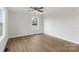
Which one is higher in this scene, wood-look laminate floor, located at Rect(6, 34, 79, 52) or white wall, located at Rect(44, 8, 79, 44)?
white wall, located at Rect(44, 8, 79, 44)

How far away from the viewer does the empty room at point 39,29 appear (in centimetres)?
212

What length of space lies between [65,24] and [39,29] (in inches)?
78.6

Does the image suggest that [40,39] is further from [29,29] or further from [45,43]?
[29,29]

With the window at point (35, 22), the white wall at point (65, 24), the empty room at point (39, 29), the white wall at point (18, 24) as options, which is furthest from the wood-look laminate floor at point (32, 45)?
the white wall at point (65, 24)

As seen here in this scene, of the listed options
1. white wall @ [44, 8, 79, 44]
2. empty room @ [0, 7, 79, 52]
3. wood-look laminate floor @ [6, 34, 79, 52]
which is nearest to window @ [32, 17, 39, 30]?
empty room @ [0, 7, 79, 52]

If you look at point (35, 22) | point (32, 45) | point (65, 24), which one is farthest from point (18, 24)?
point (65, 24)

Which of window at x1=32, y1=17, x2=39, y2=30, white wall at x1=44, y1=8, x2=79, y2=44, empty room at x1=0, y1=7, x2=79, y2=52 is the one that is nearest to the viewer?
empty room at x1=0, y1=7, x2=79, y2=52

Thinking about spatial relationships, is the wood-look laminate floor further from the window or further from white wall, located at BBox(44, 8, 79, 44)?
white wall, located at BBox(44, 8, 79, 44)

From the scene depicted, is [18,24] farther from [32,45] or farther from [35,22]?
[32,45]

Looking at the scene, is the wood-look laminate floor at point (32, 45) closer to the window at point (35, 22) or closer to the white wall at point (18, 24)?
the white wall at point (18, 24)

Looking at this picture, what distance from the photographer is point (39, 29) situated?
10.0ft

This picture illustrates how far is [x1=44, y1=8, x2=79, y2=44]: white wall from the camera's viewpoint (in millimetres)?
3804

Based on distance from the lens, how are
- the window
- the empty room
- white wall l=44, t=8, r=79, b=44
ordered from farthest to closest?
1. white wall l=44, t=8, r=79, b=44
2. the window
3. the empty room
